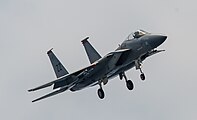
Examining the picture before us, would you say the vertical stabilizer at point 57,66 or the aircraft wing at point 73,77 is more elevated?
the vertical stabilizer at point 57,66

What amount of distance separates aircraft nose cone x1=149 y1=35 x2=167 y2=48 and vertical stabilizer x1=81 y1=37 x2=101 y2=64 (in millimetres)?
8518

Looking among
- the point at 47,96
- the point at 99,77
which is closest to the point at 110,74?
the point at 99,77

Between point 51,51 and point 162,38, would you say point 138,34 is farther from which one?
point 51,51

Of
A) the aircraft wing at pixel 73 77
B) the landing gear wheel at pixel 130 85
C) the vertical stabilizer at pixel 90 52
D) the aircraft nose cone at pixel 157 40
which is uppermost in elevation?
the vertical stabilizer at pixel 90 52

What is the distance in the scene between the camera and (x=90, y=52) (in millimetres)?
63875

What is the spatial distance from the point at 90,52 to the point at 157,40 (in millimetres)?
9588

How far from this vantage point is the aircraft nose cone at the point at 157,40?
5531 centimetres

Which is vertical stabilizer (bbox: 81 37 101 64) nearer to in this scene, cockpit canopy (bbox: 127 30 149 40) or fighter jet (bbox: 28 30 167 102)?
fighter jet (bbox: 28 30 167 102)

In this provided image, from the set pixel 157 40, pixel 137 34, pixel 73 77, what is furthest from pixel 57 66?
pixel 157 40

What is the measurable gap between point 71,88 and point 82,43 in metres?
4.56

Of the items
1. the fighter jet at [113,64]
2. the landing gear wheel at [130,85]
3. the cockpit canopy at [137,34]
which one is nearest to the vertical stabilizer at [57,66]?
the fighter jet at [113,64]

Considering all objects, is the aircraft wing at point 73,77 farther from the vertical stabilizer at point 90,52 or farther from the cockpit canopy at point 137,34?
the vertical stabilizer at point 90,52

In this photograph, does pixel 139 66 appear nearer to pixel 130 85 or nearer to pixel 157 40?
pixel 157 40

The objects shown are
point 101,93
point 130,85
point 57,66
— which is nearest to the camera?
point 130,85
